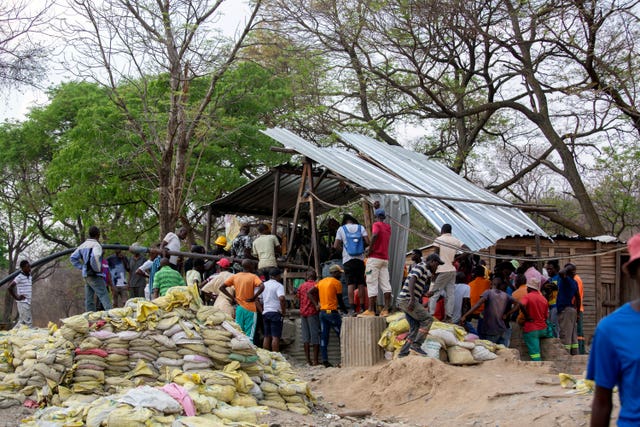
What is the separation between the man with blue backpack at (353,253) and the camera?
11.7 metres

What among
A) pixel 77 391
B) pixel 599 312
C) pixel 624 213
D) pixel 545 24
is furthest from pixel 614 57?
pixel 77 391

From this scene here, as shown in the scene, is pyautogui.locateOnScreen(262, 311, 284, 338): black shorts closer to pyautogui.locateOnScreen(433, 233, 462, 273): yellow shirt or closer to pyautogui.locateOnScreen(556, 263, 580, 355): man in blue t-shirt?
pyautogui.locateOnScreen(433, 233, 462, 273): yellow shirt

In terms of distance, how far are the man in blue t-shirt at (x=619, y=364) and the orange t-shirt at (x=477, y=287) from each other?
9.35 m

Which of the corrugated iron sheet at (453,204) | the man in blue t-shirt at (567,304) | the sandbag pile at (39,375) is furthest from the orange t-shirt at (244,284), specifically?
the man in blue t-shirt at (567,304)

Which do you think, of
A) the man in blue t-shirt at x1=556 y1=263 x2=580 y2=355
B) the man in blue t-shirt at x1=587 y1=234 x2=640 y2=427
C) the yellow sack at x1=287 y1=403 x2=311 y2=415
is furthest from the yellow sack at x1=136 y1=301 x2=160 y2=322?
the man in blue t-shirt at x1=556 y1=263 x2=580 y2=355

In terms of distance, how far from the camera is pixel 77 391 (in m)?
8.05

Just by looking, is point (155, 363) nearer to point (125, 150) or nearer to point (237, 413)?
point (237, 413)

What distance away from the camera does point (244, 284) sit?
1122 centimetres

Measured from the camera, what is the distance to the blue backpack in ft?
38.2

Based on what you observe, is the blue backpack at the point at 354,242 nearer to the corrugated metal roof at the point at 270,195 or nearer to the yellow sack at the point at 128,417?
the corrugated metal roof at the point at 270,195

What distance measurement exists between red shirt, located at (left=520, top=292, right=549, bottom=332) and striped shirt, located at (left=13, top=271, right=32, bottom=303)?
27.0 feet

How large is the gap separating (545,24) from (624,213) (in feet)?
41.8

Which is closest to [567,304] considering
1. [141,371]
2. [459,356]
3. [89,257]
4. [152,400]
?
[459,356]

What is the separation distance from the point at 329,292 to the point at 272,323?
1.01 m
